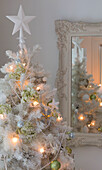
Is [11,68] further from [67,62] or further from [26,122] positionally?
[67,62]

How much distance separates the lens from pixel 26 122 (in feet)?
3.64

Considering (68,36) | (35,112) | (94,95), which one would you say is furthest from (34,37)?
(35,112)

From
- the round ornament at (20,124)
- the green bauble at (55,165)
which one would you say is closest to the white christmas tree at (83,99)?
the green bauble at (55,165)

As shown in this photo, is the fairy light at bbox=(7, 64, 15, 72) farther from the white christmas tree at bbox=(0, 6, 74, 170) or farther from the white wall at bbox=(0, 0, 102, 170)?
the white wall at bbox=(0, 0, 102, 170)

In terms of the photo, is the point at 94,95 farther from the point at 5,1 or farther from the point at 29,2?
the point at 5,1

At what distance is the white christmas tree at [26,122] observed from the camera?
1.10 meters

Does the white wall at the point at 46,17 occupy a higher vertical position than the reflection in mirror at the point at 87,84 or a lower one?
higher

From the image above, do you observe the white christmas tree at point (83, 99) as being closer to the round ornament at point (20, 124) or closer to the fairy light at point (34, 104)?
the fairy light at point (34, 104)

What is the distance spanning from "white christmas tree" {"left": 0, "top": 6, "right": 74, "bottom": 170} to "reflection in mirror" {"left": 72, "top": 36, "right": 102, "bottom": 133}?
2.26ft

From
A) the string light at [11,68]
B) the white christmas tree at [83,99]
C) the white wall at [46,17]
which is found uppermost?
the white wall at [46,17]

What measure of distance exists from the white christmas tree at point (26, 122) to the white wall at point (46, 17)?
76cm

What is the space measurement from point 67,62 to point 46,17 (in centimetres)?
52

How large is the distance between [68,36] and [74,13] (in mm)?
258

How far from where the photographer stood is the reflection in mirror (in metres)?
1.90
